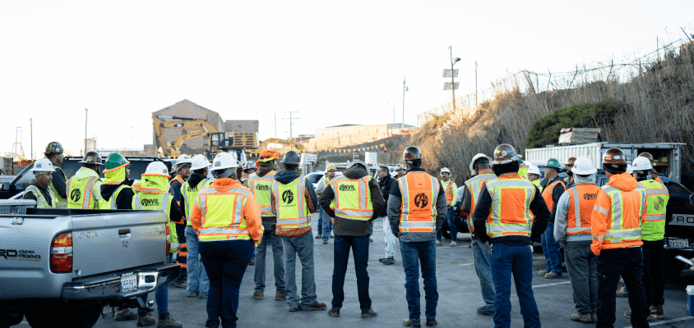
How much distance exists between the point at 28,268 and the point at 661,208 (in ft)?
23.1

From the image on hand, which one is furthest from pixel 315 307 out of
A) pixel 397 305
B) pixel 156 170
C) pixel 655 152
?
pixel 655 152

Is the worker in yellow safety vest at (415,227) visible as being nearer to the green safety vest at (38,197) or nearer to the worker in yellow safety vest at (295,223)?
the worker in yellow safety vest at (295,223)

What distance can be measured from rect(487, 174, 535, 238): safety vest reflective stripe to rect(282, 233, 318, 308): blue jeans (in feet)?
9.16

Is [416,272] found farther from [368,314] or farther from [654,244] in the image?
[654,244]

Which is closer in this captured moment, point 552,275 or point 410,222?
point 410,222

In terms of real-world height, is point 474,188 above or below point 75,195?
above

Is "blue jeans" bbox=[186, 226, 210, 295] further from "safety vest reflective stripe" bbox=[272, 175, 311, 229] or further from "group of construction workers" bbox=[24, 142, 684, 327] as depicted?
"safety vest reflective stripe" bbox=[272, 175, 311, 229]

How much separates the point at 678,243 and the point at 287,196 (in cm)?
612

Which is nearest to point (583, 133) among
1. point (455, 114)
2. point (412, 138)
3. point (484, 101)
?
point (484, 101)

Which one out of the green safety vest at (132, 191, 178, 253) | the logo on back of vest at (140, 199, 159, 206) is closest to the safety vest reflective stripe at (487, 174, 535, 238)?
the green safety vest at (132, 191, 178, 253)

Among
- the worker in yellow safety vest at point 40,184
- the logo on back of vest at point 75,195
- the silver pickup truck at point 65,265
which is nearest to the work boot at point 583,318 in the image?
the silver pickup truck at point 65,265

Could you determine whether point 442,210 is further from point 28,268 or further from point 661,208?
point 28,268

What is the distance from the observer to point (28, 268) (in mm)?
4461

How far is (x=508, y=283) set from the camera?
523 cm
